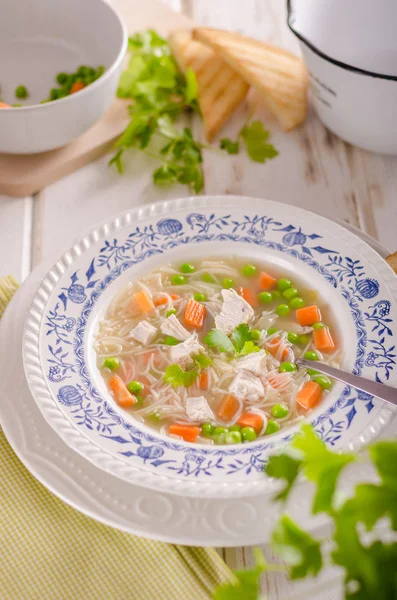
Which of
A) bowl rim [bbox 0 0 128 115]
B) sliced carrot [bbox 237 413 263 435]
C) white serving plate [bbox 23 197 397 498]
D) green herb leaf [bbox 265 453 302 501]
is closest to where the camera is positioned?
green herb leaf [bbox 265 453 302 501]

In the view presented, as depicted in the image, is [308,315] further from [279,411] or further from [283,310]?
[279,411]

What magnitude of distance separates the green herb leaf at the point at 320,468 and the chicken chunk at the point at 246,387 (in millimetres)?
1481

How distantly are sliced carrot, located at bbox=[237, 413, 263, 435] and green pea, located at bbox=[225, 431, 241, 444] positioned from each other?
0.09m

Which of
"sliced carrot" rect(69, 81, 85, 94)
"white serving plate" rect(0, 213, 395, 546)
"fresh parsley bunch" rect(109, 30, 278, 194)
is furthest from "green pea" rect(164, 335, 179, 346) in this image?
"sliced carrot" rect(69, 81, 85, 94)

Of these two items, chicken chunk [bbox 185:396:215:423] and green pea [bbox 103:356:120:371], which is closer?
chicken chunk [bbox 185:396:215:423]

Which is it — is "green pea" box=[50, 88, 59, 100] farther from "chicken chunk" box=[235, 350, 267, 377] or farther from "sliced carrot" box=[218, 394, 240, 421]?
"sliced carrot" box=[218, 394, 240, 421]

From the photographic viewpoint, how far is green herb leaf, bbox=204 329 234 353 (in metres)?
3.46

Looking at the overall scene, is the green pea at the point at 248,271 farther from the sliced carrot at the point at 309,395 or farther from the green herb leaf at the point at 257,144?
the green herb leaf at the point at 257,144

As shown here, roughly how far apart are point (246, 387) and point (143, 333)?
1.93 feet

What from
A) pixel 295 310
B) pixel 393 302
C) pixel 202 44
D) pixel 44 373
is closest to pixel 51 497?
pixel 44 373

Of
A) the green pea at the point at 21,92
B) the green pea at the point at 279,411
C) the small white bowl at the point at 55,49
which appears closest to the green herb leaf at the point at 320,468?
the green pea at the point at 279,411

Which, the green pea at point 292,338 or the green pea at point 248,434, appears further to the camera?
the green pea at point 292,338

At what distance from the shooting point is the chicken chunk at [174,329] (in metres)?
3.56

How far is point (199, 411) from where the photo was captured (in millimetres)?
3248
